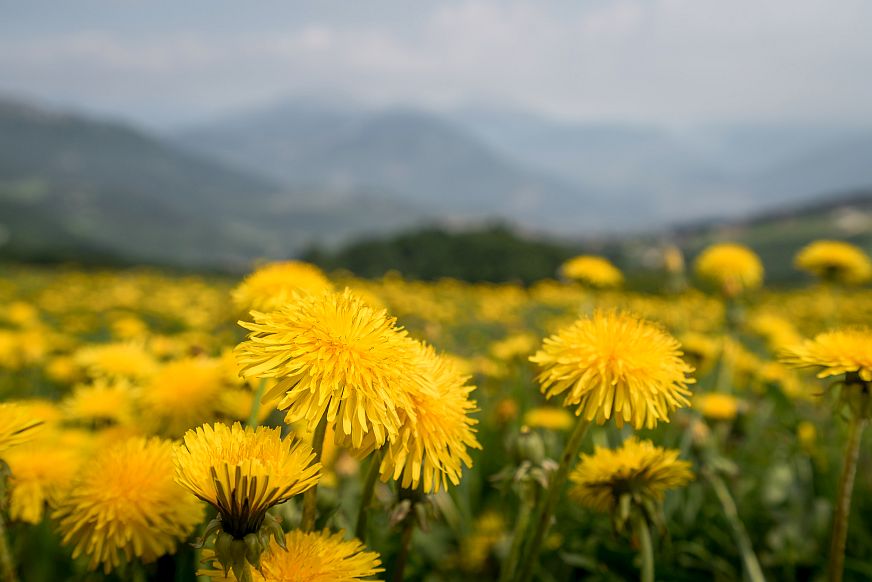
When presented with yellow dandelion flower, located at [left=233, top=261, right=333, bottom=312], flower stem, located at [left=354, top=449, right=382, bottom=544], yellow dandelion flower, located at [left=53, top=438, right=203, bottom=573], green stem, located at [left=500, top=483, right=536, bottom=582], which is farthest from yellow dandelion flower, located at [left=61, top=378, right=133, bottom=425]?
green stem, located at [left=500, top=483, right=536, bottom=582]

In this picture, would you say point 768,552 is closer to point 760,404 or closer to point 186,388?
point 760,404

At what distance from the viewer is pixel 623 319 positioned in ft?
6.13

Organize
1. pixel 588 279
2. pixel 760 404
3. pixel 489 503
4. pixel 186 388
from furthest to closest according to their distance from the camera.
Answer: pixel 760 404 → pixel 588 279 → pixel 489 503 → pixel 186 388

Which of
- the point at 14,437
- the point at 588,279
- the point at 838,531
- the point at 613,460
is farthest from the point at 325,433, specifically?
the point at 588,279

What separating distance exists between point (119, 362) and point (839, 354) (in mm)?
3010

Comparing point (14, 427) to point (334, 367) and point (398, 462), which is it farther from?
point (398, 462)

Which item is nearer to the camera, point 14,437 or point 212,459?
point 212,459

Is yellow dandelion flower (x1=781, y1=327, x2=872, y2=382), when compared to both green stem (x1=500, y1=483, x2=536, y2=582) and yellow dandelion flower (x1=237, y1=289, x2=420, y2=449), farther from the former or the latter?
yellow dandelion flower (x1=237, y1=289, x2=420, y2=449)

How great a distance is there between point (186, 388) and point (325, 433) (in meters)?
0.97

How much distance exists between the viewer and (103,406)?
263 centimetres

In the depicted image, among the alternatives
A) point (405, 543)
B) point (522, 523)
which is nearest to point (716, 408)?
point (522, 523)

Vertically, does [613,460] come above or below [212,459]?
above

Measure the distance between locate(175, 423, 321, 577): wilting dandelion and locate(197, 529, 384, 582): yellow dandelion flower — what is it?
9cm

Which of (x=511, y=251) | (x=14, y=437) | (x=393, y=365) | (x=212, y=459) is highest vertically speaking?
(x=511, y=251)
